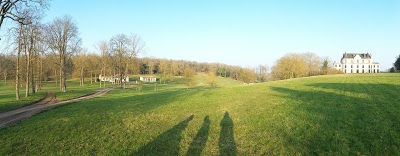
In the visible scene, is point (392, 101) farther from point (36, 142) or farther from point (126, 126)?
point (36, 142)

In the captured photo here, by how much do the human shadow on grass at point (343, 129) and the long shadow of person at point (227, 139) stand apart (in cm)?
222

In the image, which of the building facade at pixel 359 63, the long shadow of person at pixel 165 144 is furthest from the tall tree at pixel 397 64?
the long shadow of person at pixel 165 144

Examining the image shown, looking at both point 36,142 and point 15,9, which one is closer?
point 36,142

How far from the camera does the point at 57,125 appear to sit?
50.9 ft

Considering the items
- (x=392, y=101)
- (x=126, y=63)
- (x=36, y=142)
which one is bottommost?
(x=36, y=142)

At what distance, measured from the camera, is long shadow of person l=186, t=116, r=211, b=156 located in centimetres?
1152

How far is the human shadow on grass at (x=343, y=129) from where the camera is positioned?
10484 millimetres

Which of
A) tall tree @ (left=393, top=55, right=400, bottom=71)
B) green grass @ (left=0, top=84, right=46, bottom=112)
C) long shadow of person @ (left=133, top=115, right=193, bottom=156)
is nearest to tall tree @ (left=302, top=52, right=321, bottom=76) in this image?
tall tree @ (left=393, top=55, right=400, bottom=71)

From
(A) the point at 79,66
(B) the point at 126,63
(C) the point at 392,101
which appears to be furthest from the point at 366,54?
(C) the point at 392,101

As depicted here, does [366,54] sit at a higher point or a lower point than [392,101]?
higher

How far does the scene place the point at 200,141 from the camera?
1284cm

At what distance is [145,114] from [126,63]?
54.7 m

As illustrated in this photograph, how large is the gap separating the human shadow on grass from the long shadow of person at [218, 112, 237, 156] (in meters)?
2.22

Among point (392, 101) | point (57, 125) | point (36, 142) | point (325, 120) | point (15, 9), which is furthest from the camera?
point (15, 9)
